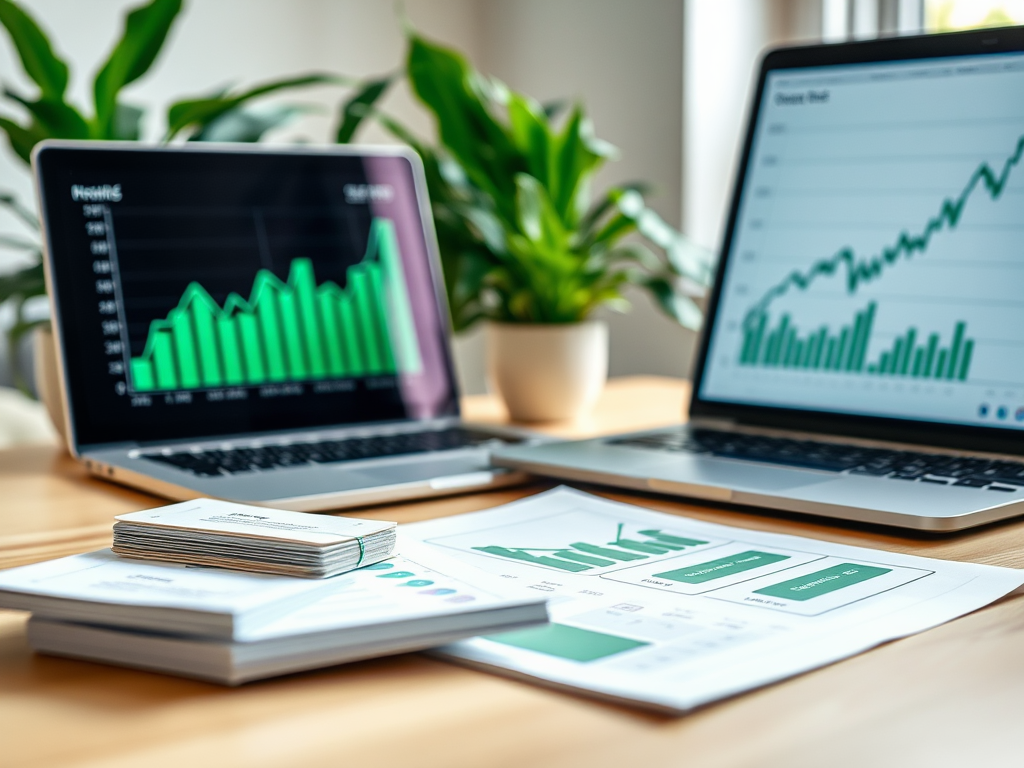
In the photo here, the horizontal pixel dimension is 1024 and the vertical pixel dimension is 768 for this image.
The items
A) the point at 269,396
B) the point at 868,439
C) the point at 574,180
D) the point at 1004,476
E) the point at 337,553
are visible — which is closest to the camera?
the point at 337,553

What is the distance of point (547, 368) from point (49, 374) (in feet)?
1.65

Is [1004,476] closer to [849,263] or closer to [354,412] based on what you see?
[849,263]

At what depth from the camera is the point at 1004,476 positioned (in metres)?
0.72

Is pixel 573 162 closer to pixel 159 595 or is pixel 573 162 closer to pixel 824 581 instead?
pixel 824 581

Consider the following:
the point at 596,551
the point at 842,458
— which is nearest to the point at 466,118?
the point at 842,458

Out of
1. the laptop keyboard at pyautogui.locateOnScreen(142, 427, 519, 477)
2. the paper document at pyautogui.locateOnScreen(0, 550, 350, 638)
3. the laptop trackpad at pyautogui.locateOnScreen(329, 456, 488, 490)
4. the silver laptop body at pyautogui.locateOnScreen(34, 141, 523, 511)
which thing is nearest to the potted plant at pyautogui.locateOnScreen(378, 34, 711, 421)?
the silver laptop body at pyautogui.locateOnScreen(34, 141, 523, 511)

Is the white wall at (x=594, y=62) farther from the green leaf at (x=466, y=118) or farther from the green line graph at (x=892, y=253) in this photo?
the green line graph at (x=892, y=253)

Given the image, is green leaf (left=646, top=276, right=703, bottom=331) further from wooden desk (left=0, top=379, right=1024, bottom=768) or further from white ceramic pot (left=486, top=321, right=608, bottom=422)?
wooden desk (left=0, top=379, right=1024, bottom=768)

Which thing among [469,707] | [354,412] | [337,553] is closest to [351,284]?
[354,412]

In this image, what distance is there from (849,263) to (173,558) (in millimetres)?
627

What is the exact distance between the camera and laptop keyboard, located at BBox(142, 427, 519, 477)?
2.68 ft

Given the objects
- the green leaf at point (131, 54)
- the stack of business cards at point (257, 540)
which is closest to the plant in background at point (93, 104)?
the green leaf at point (131, 54)

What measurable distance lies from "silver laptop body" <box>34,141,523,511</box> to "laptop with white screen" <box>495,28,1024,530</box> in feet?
0.63

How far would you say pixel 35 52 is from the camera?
1.03 metres
